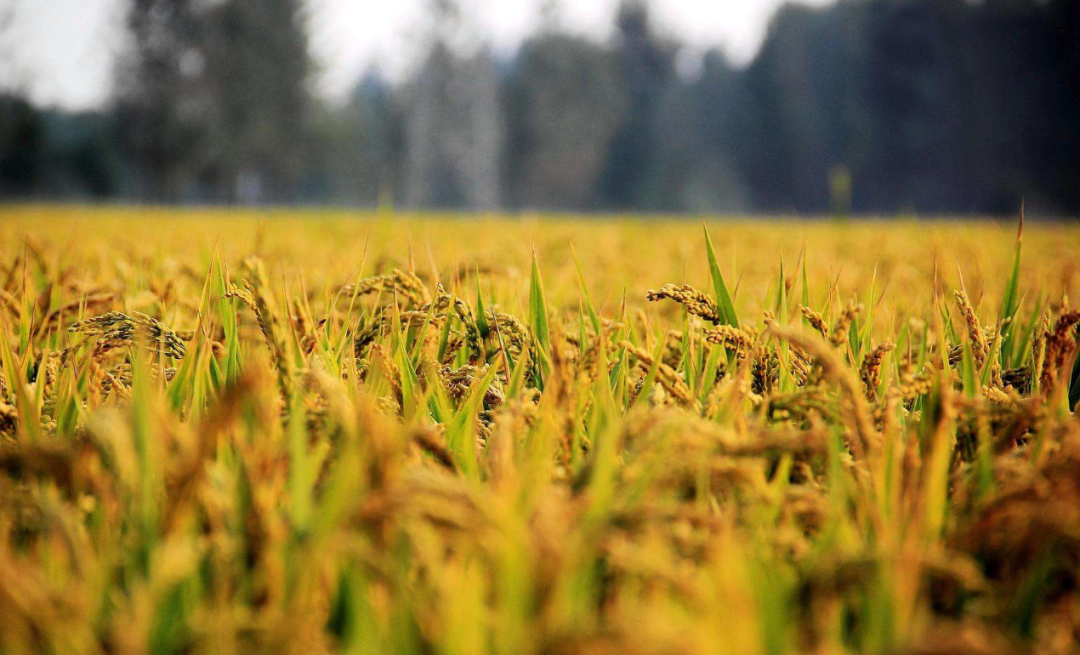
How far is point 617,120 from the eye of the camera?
1666 inches

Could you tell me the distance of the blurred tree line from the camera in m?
32.8

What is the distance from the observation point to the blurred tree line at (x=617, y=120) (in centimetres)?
3281

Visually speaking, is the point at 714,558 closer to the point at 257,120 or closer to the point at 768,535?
the point at 768,535

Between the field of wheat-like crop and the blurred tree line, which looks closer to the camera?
the field of wheat-like crop

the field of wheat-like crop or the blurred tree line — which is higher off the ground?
the blurred tree line

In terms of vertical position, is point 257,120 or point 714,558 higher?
point 257,120

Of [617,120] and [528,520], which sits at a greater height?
[617,120]

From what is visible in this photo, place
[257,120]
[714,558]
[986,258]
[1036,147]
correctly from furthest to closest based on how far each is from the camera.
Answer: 1. [257,120]
2. [1036,147]
3. [986,258]
4. [714,558]

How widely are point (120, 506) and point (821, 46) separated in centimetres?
4536

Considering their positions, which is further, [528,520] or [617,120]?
[617,120]

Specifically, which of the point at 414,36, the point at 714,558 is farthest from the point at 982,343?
the point at 414,36

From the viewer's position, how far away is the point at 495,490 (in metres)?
0.73

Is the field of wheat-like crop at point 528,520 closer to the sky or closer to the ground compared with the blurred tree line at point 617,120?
closer to the ground

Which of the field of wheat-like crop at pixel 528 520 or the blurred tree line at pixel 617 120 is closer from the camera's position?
the field of wheat-like crop at pixel 528 520
